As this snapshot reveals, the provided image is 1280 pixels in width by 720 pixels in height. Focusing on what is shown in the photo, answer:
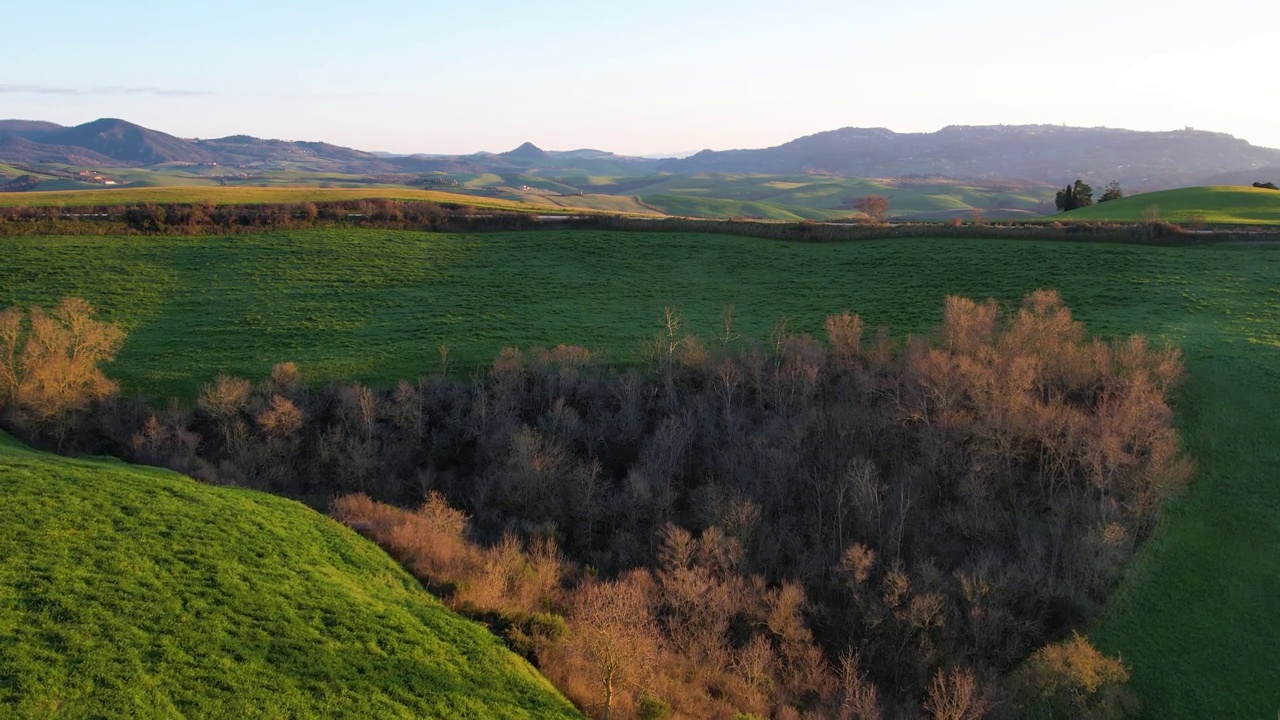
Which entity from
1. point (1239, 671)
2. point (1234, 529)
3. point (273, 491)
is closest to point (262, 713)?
point (273, 491)

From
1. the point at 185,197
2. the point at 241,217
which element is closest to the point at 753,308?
the point at 241,217

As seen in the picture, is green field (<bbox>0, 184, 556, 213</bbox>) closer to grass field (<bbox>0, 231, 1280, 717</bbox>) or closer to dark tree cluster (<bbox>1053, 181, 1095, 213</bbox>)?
grass field (<bbox>0, 231, 1280, 717</bbox>)

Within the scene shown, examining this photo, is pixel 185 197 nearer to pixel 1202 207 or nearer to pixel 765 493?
pixel 765 493

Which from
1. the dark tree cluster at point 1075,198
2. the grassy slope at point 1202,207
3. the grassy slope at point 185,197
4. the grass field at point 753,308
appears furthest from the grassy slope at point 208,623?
the dark tree cluster at point 1075,198

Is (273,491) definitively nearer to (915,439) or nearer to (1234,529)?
(915,439)

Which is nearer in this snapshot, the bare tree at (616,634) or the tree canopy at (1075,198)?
the bare tree at (616,634)

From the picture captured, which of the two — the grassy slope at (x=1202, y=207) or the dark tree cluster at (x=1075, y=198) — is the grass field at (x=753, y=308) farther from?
the dark tree cluster at (x=1075, y=198)

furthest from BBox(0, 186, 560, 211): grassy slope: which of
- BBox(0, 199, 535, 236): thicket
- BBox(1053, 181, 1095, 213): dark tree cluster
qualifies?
BBox(1053, 181, 1095, 213): dark tree cluster
